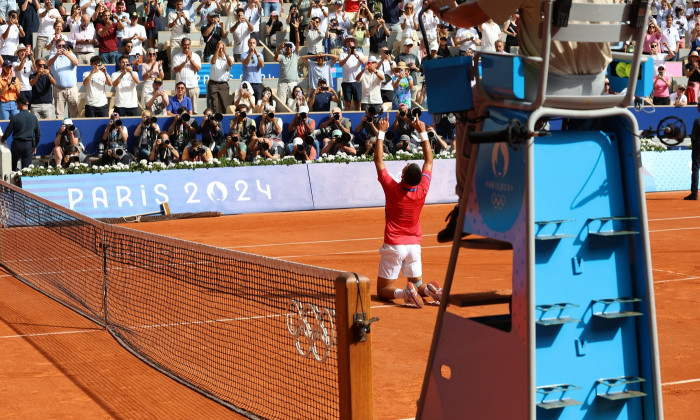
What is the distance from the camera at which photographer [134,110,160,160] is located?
24812 millimetres

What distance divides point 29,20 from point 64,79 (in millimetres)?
4250

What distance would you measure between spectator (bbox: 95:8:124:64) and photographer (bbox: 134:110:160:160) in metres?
4.05

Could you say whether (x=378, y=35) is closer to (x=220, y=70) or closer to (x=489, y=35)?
(x=489, y=35)

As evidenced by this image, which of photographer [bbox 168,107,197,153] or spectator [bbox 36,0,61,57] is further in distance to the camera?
spectator [bbox 36,0,61,57]

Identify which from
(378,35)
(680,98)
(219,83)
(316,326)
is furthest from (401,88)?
(316,326)

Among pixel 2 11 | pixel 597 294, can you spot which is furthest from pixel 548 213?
pixel 2 11

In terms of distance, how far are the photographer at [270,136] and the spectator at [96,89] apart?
167 inches

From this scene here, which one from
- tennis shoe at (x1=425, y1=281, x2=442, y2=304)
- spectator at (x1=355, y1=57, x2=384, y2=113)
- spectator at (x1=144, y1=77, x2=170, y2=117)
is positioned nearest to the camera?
tennis shoe at (x1=425, y1=281, x2=442, y2=304)

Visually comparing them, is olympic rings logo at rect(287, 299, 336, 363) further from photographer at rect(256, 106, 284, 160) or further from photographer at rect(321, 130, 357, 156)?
photographer at rect(321, 130, 357, 156)

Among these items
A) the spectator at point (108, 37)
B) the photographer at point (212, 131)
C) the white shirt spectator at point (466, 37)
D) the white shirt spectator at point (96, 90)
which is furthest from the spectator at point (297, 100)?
the white shirt spectator at point (466, 37)

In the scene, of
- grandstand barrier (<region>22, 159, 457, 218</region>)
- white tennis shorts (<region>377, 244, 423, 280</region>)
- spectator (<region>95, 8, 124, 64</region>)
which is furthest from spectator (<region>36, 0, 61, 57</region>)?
white tennis shorts (<region>377, 244, 423, 280</region>)

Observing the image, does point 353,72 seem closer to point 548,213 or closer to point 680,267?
point 680,267

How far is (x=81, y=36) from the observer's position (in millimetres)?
28109

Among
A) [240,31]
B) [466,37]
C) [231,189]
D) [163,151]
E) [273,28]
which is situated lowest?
[231,189]
